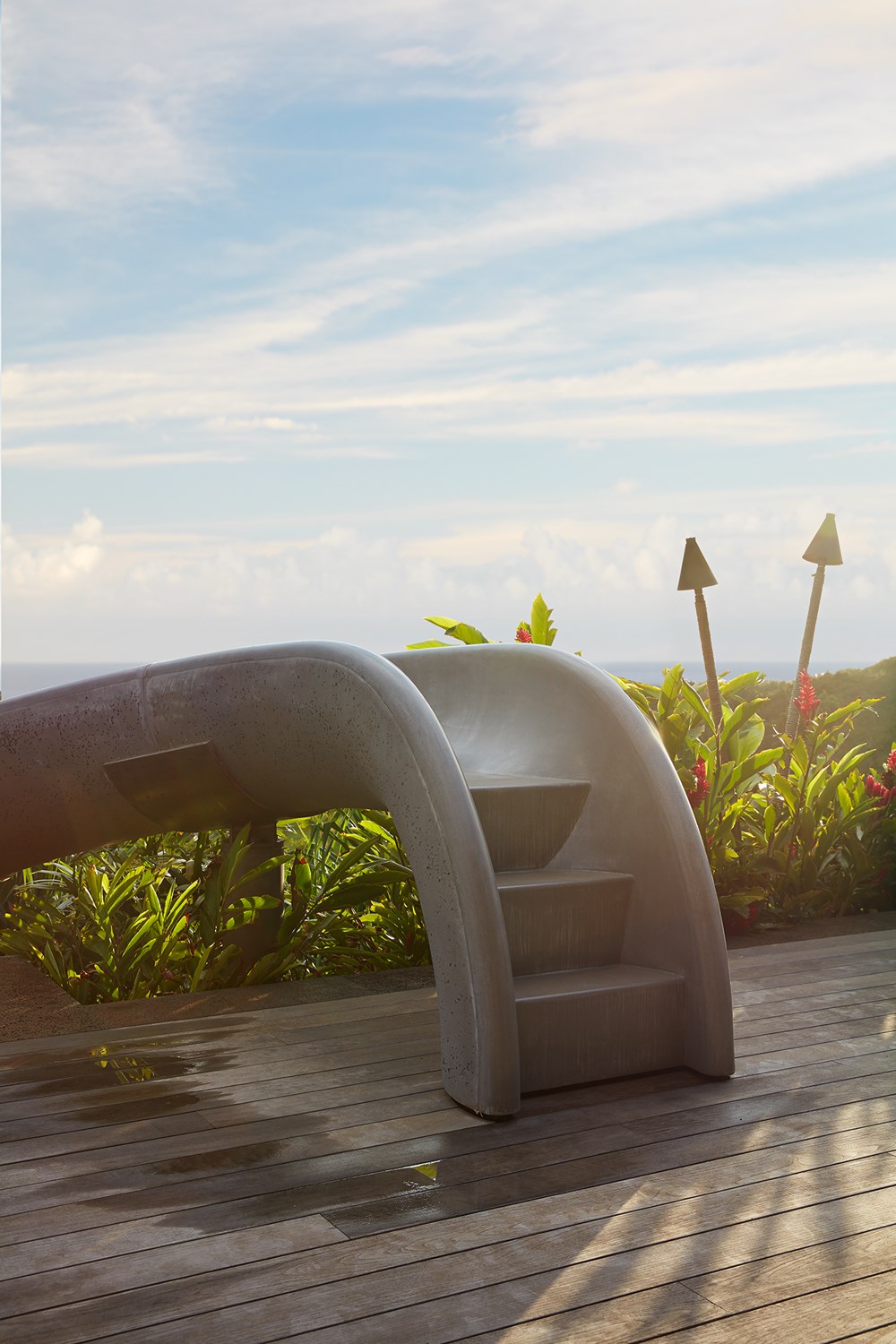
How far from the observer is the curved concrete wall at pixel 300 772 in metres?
2.61

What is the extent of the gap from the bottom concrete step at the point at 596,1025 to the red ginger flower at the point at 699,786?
170 centimetres

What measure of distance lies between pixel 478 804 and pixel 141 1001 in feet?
4.17

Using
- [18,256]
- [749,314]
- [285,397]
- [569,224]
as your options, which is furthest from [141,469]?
[569,224]

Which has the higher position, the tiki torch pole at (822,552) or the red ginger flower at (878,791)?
the tiki torch pole at (822,552)

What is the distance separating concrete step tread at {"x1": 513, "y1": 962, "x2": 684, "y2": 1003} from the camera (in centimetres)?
275

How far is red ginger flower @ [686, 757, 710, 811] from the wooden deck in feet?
4.78

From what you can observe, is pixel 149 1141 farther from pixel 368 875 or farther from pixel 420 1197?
pixel 368 875

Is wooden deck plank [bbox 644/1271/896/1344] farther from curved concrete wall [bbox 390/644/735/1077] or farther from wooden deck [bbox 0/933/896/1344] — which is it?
curved concrete wall [bbox 390/644/735/1077]

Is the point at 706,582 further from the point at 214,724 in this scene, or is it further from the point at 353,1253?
the point at 353,1253

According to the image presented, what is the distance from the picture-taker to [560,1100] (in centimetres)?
265

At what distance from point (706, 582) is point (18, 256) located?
74.0 meters

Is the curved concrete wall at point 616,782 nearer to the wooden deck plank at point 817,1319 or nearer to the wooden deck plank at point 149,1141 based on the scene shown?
the wooden deck plank at point 149,1141

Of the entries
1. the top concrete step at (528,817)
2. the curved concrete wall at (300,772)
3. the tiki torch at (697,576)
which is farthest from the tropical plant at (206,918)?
the tiki torch at (697,576)

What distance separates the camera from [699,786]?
4.53 m
